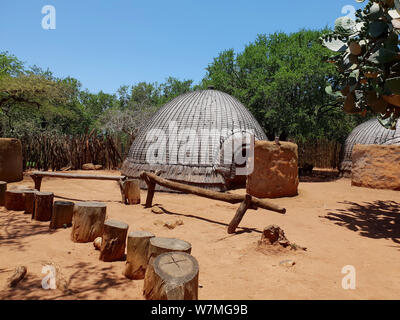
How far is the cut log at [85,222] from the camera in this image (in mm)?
4395

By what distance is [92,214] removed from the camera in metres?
4.46

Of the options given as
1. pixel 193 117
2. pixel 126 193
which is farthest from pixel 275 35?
pixel 126 193

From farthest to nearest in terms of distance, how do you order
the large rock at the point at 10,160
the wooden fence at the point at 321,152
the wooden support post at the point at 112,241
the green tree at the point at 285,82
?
the wooden fence at the point at 321,152 → the green tree at the point at 285,82 → the large rock at the point at 10,160 → the wooden support post at the point at 112,241

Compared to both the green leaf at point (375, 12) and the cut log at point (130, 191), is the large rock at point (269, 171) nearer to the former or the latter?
the cut log at point (130, 191)

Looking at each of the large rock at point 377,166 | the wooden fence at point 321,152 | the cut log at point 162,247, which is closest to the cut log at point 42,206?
the cut log at point 162,247

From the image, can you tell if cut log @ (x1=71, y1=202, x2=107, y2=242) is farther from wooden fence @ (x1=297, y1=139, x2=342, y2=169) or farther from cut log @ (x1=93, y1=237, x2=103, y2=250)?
wooden fence @ (x1=297, y1=139, x2=342, y2=169)

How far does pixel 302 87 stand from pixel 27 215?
1310cm

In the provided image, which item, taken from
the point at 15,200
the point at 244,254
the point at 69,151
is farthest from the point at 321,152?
the point at 15,200

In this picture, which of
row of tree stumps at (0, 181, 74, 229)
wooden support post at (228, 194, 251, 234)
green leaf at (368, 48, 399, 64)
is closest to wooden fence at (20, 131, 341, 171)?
row of tree stumps at (0, 181, 74, 229)

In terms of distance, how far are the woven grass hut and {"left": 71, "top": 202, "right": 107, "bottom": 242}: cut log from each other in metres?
4.67

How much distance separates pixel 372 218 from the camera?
20.0 feet

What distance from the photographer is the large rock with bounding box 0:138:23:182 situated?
9812mm

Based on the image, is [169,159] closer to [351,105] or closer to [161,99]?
[351,105]

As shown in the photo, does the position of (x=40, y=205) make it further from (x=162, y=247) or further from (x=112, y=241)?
(x=162, y=247)
